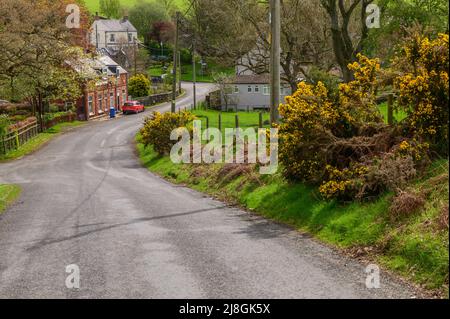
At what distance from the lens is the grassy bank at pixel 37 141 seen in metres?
41.6

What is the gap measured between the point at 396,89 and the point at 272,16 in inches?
193

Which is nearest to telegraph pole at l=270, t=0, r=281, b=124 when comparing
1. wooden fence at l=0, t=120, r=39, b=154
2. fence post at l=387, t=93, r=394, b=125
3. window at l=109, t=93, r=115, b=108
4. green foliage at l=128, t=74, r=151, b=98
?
fence post at l=387, t=93, r=394, b=125

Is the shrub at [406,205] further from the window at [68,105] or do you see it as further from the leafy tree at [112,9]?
the leafy tree at [112,9]

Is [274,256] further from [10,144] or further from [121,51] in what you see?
[121,51]

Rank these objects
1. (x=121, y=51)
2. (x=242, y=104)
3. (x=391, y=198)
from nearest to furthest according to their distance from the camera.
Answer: (x=391, y=198)
(x=242, y=104)
(x=121, y=51)

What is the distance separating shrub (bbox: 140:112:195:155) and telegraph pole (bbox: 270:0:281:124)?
1708 cm

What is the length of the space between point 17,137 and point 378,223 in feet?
127

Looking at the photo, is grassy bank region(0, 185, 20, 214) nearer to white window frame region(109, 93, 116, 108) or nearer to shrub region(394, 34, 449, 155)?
shrub region(394, 34, 449, 155)

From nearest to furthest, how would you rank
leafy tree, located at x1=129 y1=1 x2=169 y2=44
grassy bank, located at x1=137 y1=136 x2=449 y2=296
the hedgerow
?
grassy bank, located at x1=137 y1=136 x2=449 y2=296 < the hedgerow < leafy tree, located at x1=129 y1=1 x2=169 y2=44

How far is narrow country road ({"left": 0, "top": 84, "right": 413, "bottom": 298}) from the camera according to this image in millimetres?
9109

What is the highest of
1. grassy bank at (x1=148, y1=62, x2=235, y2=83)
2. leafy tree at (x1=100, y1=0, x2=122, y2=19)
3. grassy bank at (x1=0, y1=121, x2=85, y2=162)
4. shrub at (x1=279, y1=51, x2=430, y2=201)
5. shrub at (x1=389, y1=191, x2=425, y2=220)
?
leafy tree at (x1=100, y1=0, x2=122, y2=19)

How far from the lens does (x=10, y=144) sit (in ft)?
142

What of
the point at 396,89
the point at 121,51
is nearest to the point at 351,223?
the point at 396,89

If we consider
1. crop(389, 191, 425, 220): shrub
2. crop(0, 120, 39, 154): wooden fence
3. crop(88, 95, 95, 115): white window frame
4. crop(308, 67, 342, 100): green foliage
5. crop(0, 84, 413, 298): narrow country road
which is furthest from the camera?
crop(88, 95, 95, 115): white window frame
